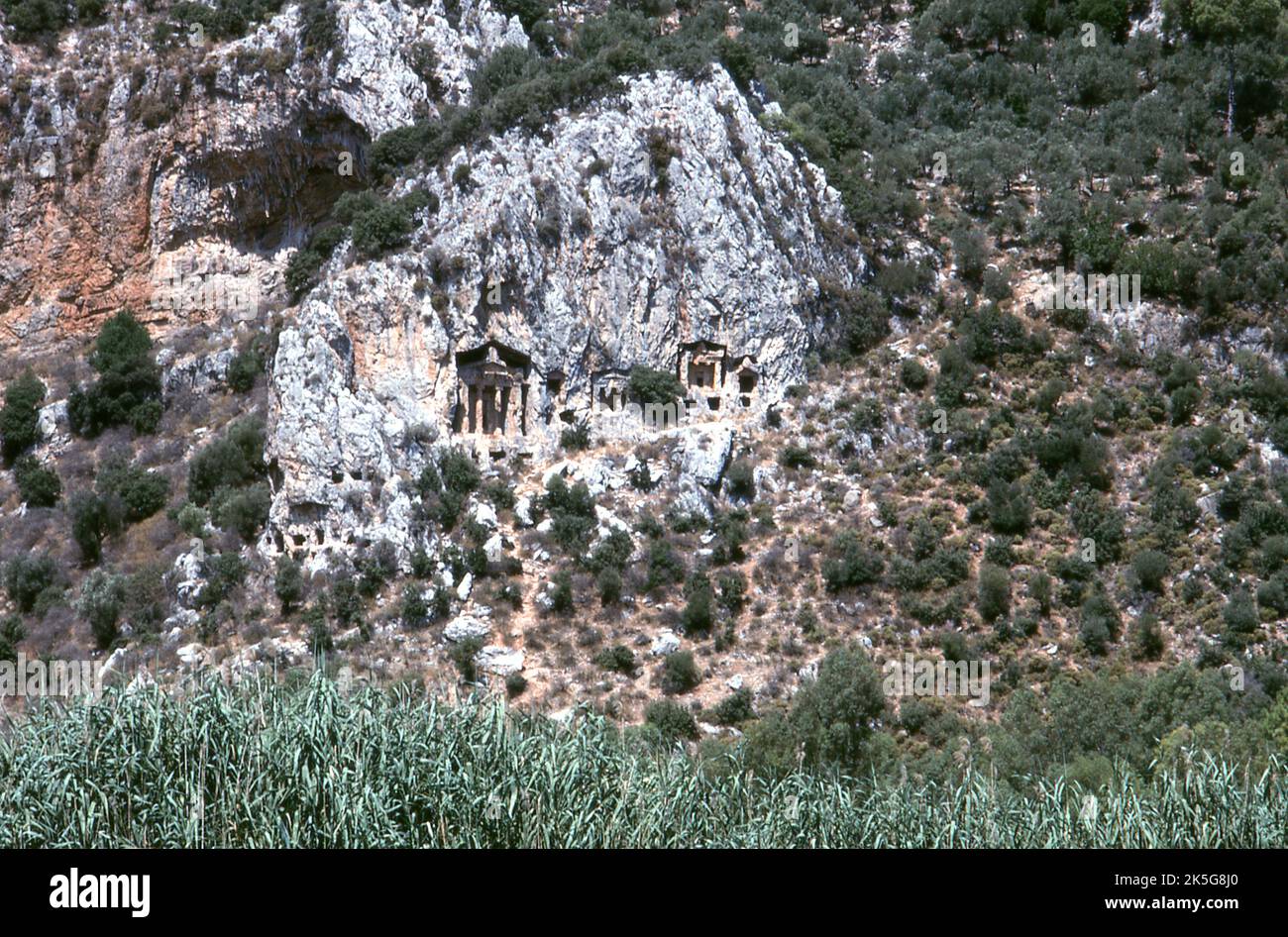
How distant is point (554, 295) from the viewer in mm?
42812

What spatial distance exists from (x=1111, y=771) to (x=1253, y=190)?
102 feet

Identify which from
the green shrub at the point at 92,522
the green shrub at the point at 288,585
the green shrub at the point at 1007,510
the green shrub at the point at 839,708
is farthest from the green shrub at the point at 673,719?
the green shrub at the point at 92,522

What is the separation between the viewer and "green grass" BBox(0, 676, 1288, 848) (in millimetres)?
18547

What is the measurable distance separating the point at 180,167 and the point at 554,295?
56.3ft

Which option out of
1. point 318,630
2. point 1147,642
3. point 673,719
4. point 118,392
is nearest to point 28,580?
point 118,392

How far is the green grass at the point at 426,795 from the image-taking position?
18.5 meters

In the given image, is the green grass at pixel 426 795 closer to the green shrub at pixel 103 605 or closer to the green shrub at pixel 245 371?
the green shrub at pixel 103 605

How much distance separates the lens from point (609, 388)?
4278 centimetres

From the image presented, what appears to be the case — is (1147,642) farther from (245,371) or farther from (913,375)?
(245,371)

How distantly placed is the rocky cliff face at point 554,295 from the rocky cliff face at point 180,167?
7.27m

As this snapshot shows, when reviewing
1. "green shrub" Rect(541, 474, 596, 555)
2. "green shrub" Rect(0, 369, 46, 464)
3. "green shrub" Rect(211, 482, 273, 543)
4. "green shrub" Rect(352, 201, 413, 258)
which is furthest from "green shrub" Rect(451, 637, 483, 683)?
"green shrub" Rect(0, 369, 46, 464)

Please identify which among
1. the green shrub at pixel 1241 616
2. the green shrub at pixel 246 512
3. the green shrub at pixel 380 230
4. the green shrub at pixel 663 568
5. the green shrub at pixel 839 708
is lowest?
the green shrub at pixel 839 708

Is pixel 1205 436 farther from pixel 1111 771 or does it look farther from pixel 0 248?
pixel 0 248
